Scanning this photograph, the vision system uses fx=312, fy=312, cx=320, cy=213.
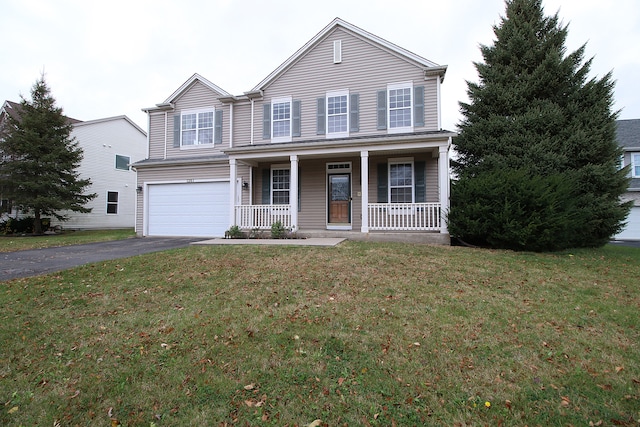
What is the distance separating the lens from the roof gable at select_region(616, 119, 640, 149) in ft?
63.0

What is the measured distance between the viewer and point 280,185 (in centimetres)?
→ 1281

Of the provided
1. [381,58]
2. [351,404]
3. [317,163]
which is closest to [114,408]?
[351,404]

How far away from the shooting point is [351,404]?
2.46 meters

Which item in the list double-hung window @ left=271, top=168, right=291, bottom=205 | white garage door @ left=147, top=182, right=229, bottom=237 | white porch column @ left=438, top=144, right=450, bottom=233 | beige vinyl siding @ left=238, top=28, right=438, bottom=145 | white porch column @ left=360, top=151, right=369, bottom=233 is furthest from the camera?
white garage door @ left=147, top=182, right=229, bottom=237

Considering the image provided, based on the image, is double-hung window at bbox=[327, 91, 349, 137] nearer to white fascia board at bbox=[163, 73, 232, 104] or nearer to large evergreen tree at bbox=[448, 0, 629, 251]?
large evergreen tree at bbox=[448, 0, 629, 251]

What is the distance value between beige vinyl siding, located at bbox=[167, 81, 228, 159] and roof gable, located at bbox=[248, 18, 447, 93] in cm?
A: 197

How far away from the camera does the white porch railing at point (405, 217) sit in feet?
33.6

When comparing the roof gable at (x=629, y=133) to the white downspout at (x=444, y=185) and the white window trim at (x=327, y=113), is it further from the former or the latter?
the white window trim at (x=327, y=113)

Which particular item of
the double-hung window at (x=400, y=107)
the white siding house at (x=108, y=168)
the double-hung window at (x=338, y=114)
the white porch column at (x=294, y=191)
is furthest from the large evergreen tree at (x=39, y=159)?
the double-hung window at (x=400, y=107)

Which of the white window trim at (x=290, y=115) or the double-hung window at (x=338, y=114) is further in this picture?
the white window trim at (x=290, y=115)

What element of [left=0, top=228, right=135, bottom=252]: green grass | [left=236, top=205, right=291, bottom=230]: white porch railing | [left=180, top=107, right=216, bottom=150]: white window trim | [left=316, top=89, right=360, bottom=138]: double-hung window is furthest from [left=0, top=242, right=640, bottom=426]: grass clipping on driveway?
[left=180, top=107, right=216, bottom=150]: white window trim

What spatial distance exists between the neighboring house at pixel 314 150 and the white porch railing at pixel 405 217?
4 centimetres

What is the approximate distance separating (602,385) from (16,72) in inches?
1229

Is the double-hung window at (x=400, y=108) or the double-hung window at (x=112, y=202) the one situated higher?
the double-hung window at (x=400, y=108)
